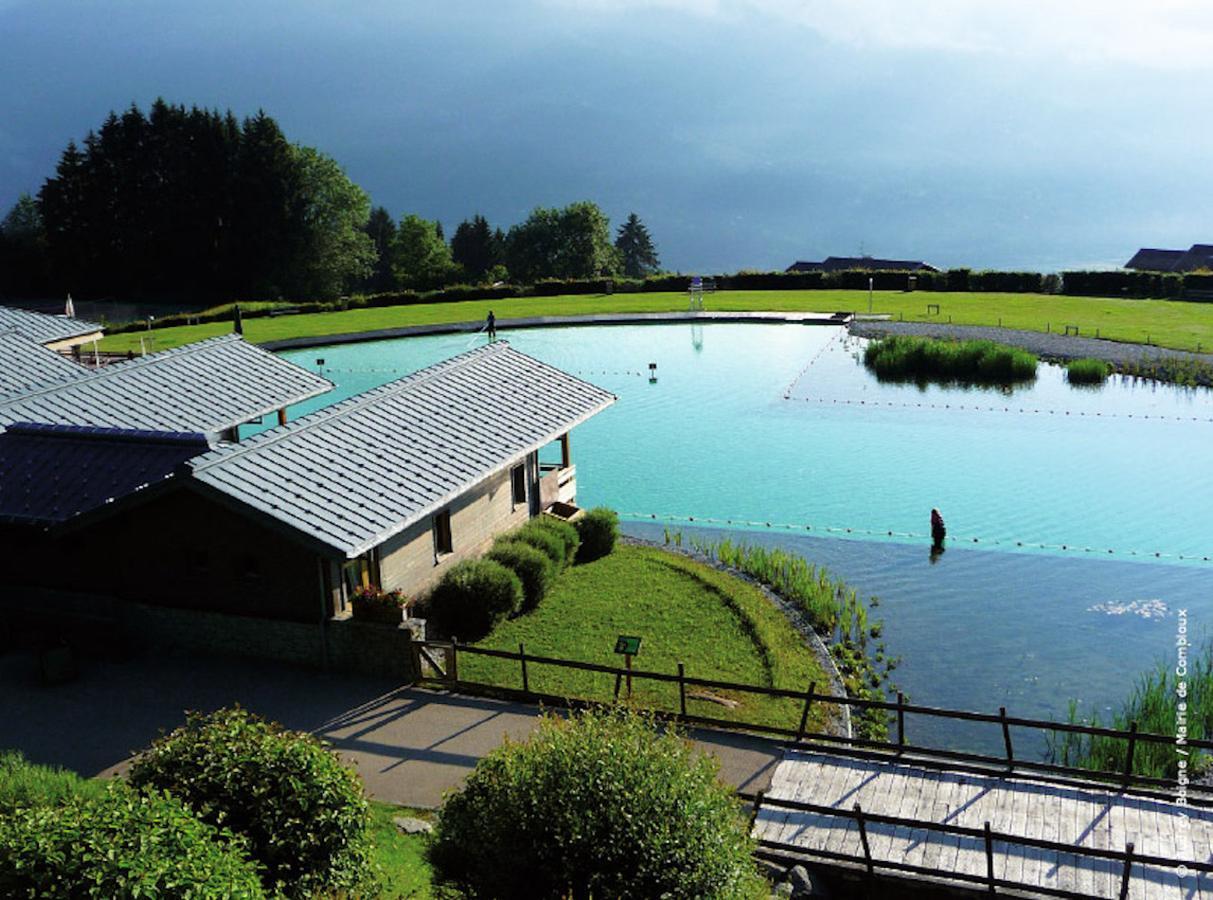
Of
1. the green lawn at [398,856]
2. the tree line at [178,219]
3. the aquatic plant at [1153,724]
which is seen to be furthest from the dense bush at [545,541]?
the tree line at [178,219]

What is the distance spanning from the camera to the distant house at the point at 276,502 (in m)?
19.4

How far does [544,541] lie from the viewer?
77.9 ft

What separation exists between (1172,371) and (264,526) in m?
39.3

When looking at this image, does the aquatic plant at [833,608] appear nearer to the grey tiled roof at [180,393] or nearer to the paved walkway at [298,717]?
the paved walkway at [298,717]

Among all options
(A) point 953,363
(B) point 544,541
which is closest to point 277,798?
(B) point 544,541

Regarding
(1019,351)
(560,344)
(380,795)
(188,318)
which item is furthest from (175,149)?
(380,795)

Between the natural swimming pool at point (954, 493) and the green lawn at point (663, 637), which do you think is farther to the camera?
the natural swimming pool at point (954, 493)

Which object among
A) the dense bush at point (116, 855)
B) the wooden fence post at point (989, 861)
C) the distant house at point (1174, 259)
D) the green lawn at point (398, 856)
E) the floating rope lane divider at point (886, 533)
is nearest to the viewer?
the dense bush at point (116, 855)

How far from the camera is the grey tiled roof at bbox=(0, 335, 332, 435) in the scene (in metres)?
25.4

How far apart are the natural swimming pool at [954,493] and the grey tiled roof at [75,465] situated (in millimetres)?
12268

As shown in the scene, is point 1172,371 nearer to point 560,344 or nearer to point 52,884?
point 560,344

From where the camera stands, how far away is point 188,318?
6950 centimetres

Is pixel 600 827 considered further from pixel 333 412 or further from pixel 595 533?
pixel 595 533

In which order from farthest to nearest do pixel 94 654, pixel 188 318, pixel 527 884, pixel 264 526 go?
pixel 188 318
pixel 94 654
pixel 264 526
pixel 527 884
